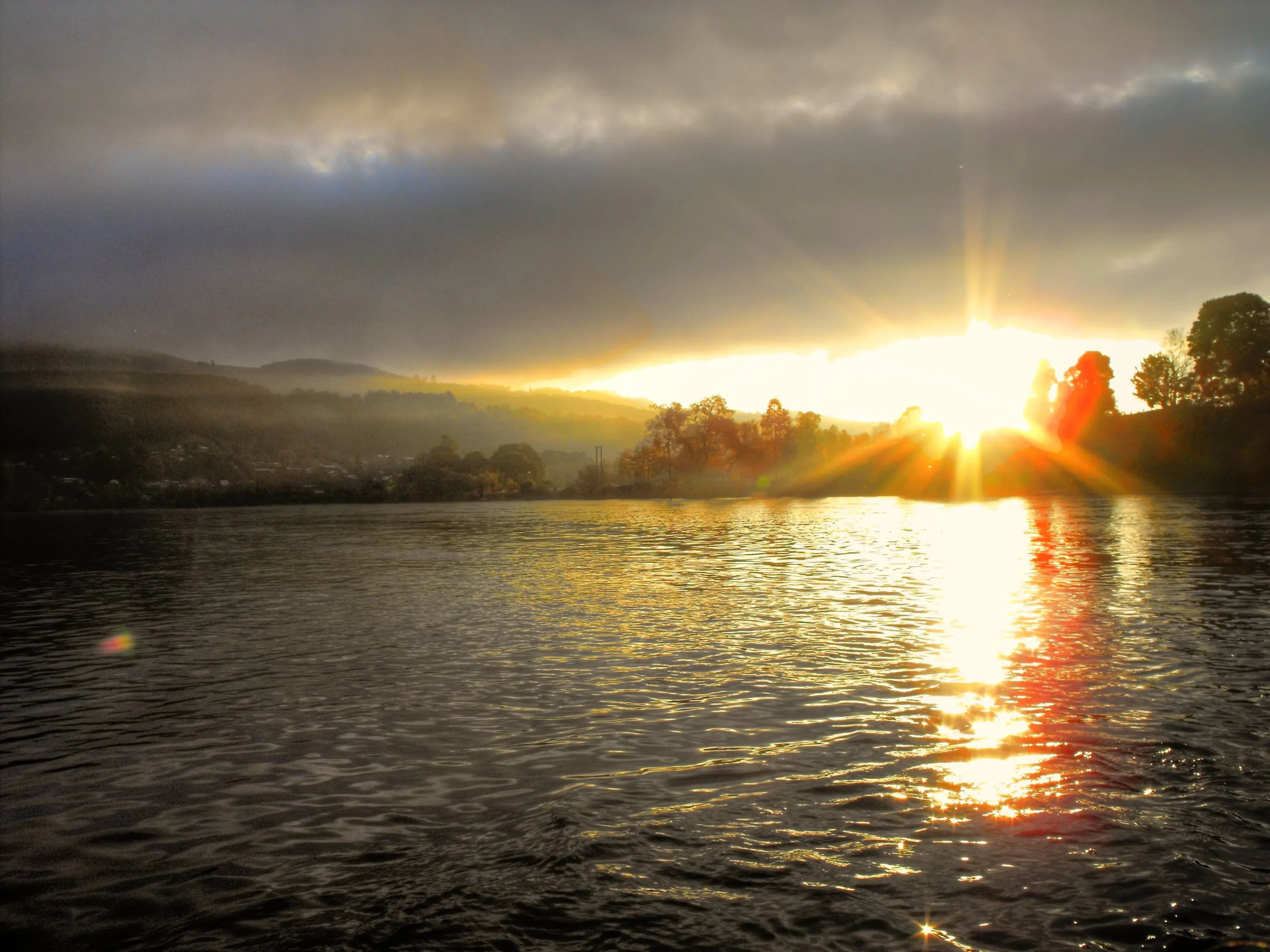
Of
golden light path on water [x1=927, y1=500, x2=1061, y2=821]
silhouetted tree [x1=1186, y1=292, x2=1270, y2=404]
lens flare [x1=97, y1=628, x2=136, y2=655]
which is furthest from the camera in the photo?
silhouetted tree [x1=1186, y1=292, x2=1270, y2=404]

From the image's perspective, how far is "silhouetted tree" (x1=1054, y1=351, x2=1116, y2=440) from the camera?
178 m

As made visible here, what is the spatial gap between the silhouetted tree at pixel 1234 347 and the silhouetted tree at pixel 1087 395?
2034 centimetres

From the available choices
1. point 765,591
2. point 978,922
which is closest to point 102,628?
point 765,591

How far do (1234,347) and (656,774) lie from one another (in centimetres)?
17814

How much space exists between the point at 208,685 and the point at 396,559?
39.6 m

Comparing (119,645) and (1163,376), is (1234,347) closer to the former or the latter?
(1163,376)

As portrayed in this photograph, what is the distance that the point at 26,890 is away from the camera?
32.5 feet

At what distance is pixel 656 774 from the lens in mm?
13125

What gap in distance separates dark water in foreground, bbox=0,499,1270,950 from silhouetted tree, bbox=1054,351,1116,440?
160456 mm

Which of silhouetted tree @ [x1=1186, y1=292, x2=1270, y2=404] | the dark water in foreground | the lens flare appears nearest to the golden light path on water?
the dark water in foreground

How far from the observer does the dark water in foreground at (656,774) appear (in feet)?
28.9

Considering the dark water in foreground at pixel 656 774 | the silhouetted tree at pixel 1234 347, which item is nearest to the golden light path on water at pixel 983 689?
the dark water in foreground at pixel 656 774

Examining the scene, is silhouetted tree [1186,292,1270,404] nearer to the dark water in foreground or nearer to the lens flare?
the dark water in foreground

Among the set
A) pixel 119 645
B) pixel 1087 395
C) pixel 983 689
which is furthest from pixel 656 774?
pixel 1087 395
